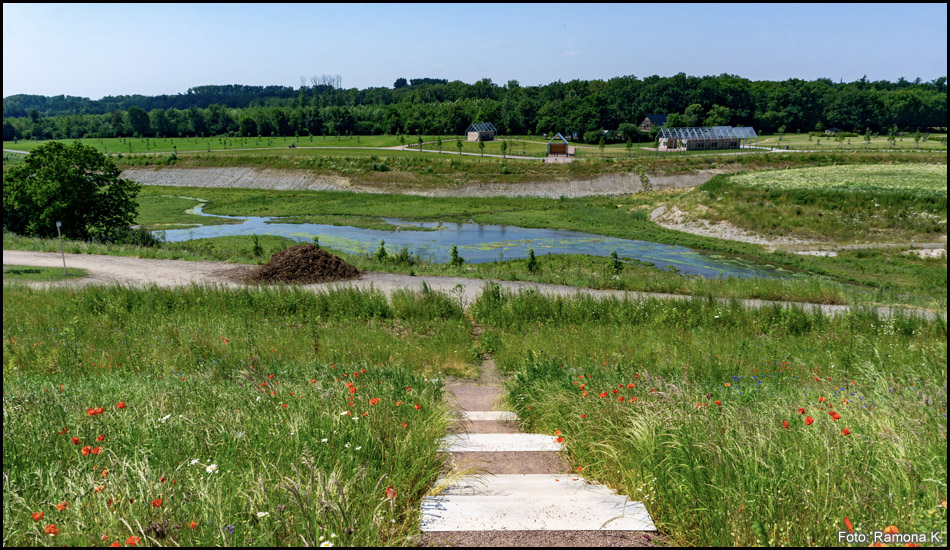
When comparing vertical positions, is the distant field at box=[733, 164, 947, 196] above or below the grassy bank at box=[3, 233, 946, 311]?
above

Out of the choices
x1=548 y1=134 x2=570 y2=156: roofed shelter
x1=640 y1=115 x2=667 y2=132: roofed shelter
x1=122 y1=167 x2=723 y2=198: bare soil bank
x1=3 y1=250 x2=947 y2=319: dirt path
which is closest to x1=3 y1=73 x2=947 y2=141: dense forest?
x1=640 y1=115 x2=667 y2=132: roofed shelter

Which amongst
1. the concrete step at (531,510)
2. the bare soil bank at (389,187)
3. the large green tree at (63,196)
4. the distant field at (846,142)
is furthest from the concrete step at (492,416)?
the distant field at (846,142)

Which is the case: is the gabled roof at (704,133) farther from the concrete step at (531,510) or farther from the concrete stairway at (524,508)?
the concrete step at (531,510)

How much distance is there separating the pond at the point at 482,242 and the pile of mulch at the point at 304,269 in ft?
37.2

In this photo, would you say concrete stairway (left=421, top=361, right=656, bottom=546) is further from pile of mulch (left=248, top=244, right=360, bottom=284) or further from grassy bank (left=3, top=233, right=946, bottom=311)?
pile of mulch (left=248, top=244, right=360, bottom=284)

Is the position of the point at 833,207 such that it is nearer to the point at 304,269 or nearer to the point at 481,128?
the point at 304,269

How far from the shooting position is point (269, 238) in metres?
40.2

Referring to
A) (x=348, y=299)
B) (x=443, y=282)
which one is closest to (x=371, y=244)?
(x=443, y=282)

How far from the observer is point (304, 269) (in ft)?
68.3

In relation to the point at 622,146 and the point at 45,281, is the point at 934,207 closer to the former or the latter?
the point at 45,281

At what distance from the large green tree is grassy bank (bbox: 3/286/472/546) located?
23853 millimetres

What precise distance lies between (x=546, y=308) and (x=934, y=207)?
4385cm

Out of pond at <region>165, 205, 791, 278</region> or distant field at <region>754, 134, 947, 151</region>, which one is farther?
distant field at <region>754, 134, 947, 151</region>

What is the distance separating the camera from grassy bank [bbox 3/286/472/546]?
12.0ft
